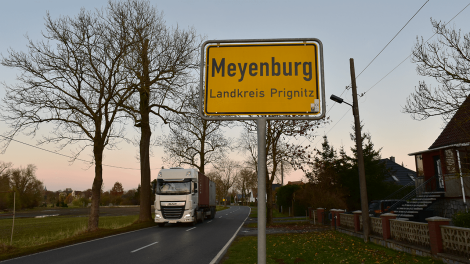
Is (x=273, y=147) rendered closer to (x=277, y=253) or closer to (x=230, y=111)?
(x=277, y=253)

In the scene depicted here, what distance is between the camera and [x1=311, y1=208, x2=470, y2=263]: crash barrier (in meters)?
9.07

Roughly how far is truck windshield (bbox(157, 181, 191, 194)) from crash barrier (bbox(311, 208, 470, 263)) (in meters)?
11.8

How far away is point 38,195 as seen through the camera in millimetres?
76250

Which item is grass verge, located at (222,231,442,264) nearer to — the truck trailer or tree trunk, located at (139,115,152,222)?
the truck trailer

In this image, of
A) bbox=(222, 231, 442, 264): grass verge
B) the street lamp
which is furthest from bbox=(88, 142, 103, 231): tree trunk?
the street lamp

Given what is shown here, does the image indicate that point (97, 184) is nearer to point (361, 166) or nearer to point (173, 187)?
point (173, 187)

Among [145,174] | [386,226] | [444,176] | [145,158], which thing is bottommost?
[386,226]

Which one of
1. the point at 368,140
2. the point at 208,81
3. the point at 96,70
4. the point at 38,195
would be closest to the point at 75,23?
the point at 96,70

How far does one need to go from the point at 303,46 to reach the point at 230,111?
2.81 feet

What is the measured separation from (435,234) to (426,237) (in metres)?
1.00

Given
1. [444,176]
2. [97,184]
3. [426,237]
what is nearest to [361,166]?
[426,237]

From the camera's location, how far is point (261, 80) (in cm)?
277

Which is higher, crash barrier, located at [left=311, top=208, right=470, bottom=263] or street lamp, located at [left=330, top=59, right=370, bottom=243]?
street lamp, located at [left=330, top=59, right=370, bottom=243]

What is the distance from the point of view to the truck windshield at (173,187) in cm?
2341
